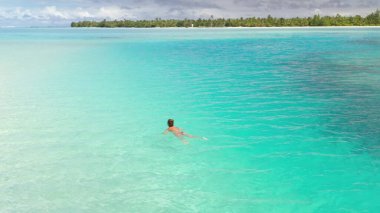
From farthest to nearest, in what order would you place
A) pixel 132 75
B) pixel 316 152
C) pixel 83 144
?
1. pixel 132 75
2. pixel 83 144
3. pixel 316 152

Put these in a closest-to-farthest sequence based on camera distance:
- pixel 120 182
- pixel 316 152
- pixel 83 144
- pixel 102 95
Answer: pixel 120 182 < pixel 316 152 < pixel 83 144 < pixel 102 95

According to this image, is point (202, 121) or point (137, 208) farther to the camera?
point (202, 121)

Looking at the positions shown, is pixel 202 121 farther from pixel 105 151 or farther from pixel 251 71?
pixel 251 71

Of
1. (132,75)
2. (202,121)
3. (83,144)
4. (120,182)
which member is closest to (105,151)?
(83,144)

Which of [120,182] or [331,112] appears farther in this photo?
[331,112]

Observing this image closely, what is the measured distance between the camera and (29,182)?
9.96 metres

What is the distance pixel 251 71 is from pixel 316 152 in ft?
65.5

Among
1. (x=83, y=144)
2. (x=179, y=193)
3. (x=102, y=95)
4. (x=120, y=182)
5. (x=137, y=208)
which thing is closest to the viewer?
(x=137, y=208)

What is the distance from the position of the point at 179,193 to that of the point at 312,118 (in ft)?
28.4

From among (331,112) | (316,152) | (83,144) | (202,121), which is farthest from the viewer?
(331,112)

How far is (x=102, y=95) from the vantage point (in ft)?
70.3

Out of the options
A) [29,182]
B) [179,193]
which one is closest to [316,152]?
[179,193]

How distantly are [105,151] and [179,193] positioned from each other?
3973 millimetres

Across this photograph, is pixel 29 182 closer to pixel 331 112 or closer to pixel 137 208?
pixel 137 208
